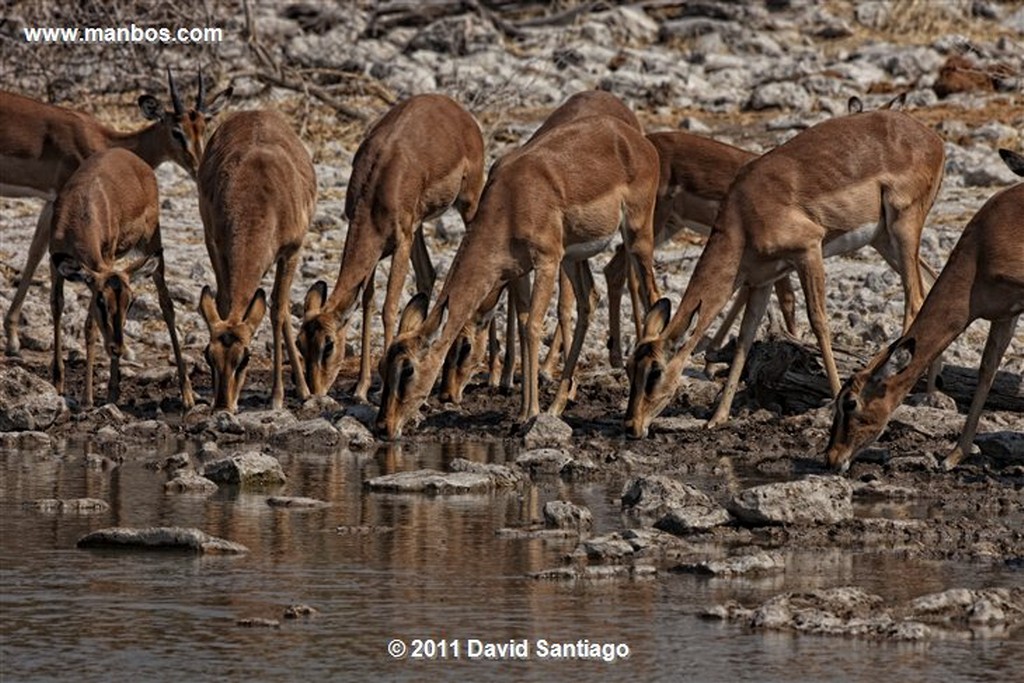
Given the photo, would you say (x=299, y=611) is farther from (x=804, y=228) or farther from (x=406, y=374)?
(x=804, y=228)

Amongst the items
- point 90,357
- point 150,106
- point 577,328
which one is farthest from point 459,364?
point 150,106

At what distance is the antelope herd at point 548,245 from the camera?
1242 cm

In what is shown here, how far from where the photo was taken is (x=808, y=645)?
7.87m

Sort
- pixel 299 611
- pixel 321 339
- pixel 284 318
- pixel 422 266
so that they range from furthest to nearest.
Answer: pixel 422 266 < pixel 284 318 < pixel 321 339 < pixel 299 611

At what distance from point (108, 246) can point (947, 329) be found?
230 inches

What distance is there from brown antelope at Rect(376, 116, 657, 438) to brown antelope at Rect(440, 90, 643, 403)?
0.32m

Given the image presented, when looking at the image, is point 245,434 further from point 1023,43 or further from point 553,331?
point 1023,43

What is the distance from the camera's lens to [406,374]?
12.9 m

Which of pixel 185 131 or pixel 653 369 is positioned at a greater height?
pixel 185 131

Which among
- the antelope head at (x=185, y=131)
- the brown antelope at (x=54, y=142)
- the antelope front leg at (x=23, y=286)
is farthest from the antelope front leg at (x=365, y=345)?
the antelope head at (x=185, y=131)

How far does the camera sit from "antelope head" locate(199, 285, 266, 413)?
13797mm

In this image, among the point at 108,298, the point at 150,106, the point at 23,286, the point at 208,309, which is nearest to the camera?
the point at 208,309

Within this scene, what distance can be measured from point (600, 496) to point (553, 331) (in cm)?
543

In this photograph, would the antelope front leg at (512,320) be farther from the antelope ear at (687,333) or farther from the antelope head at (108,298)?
the antelope head at (108,298)
